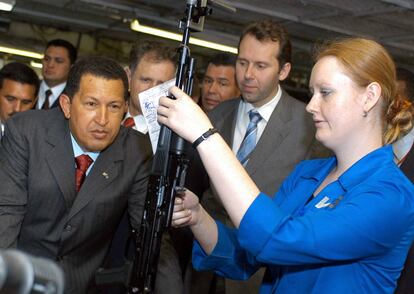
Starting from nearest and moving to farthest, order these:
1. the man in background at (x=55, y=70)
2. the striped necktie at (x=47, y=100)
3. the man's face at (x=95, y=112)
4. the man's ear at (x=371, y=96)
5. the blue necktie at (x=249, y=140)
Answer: the man's ear at (x=371, y=96), the man's face at (x=95, y=112), the blue necktie at (x=249, y=140), the striped necktie at (x=47, y=100), the man in background at (x=55, y=70)

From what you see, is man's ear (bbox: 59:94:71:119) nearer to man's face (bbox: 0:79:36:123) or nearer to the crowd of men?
the crowd of men

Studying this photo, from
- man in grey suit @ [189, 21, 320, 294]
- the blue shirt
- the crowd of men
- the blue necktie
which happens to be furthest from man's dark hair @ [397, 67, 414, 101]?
the blue shirt

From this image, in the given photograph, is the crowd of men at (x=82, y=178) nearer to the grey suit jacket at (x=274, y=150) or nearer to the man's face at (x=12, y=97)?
the grey suit jacket at (x=274, y=150)

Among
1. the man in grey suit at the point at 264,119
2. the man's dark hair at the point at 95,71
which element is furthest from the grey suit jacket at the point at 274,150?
the man's dark hair at the point at 95,71

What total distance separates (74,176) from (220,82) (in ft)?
9.70

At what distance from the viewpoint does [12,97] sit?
4793 millimetres

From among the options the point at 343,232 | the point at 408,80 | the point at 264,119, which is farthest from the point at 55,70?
the point at 343,232

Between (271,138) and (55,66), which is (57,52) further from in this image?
(271,138)

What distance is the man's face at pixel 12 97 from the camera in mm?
4789

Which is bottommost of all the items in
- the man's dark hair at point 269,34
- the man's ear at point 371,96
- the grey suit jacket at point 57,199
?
the grey suit jacket at point 57,199

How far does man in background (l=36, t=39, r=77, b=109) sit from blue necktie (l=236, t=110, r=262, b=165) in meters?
2.97

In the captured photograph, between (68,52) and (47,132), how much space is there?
A: 164 inches

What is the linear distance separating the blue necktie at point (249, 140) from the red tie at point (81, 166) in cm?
105

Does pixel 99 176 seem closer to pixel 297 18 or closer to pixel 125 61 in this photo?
pixel 297 18
